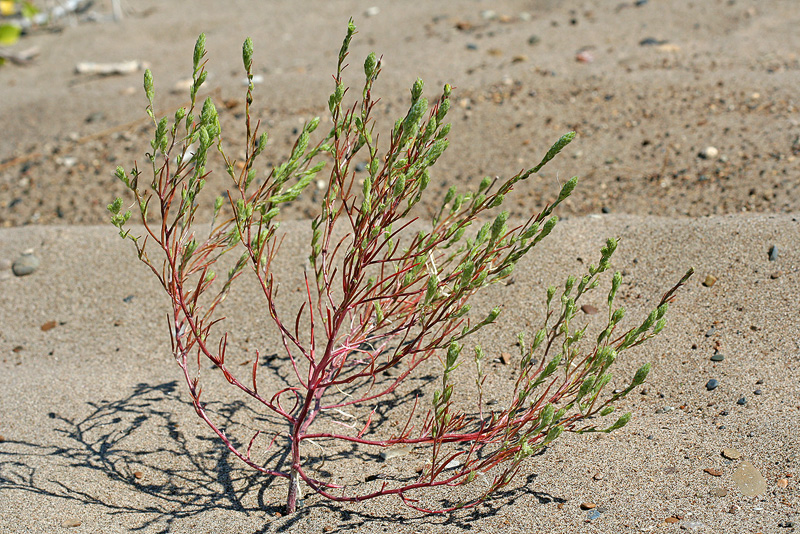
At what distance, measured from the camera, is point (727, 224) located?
3598 millimetres

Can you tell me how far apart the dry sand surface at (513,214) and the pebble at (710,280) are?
22mm

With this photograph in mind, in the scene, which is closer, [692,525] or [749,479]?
[692,525]

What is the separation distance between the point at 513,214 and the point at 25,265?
285cm

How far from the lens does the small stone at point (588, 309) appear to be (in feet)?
10.9

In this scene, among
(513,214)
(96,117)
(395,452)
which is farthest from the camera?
(96,117)

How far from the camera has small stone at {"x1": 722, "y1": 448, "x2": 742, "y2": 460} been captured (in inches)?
98.5

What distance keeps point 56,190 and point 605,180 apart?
3706mm

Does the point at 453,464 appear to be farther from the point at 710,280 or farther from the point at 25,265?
the point at 25,265

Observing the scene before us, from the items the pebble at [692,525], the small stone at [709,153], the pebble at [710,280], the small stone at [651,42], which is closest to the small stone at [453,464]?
the pebble at [692,525]

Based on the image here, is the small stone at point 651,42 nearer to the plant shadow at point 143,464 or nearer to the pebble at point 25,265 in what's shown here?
the plant shadow at point 143,464

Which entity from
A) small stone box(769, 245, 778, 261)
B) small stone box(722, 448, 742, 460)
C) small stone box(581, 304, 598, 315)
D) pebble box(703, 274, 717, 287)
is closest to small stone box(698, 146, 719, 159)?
small stone box(769, 245, 778, 261)

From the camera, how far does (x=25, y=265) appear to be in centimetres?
404

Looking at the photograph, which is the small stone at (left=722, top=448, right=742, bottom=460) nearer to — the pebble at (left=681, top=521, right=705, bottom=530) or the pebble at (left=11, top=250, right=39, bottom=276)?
the pebble at (left=681, top=521, right=705, bottom=530)

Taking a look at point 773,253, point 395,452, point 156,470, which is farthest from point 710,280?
point 156,470
